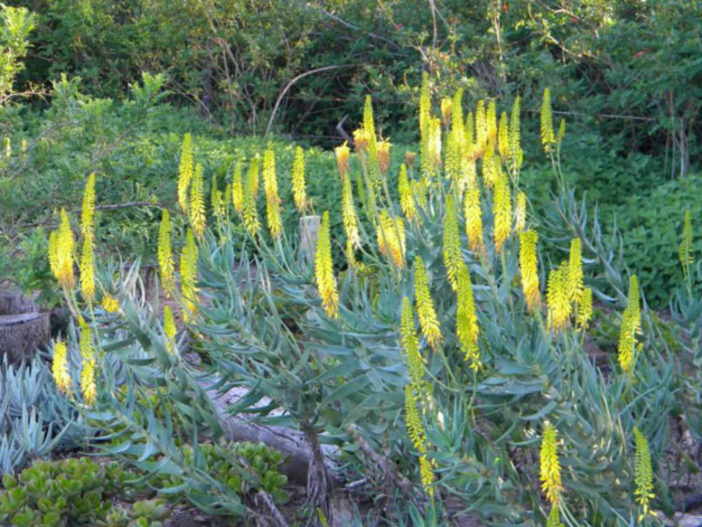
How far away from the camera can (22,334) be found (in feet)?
16.7

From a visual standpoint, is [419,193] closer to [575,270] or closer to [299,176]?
[299,176]

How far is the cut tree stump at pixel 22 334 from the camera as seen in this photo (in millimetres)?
5043

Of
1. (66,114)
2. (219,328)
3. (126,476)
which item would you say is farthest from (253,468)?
(66,114)

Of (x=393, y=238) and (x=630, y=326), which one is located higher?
(x=393, y=238)

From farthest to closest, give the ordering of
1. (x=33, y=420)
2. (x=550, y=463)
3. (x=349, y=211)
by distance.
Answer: (x=33, y=420), (x=349, y=211), (x=550, y=463)

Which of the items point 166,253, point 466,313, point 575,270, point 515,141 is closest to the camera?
point 466,313

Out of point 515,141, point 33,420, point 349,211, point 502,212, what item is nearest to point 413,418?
point 502,212

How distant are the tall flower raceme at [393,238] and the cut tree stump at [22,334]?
261 centimetres

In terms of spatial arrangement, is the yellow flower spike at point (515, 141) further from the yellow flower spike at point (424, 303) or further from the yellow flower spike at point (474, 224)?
the yellow flower spike at point (424, 303)

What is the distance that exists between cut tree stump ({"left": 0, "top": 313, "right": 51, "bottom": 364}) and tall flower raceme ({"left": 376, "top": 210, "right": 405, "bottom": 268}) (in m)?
2.61

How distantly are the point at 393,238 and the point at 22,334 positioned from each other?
2726 millimetres

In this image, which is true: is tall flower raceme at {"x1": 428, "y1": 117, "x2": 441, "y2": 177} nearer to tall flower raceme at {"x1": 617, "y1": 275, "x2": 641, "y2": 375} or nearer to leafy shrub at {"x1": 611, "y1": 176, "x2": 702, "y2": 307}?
tall flower raceme at {"x1": 617, "y1": 275, "x2": 641, "y2": 375}

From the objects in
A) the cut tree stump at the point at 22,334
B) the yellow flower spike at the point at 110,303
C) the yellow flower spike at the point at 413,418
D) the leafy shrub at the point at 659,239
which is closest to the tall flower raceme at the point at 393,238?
the yellow flower spike at the point at 413,418

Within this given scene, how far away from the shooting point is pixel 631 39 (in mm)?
7648
